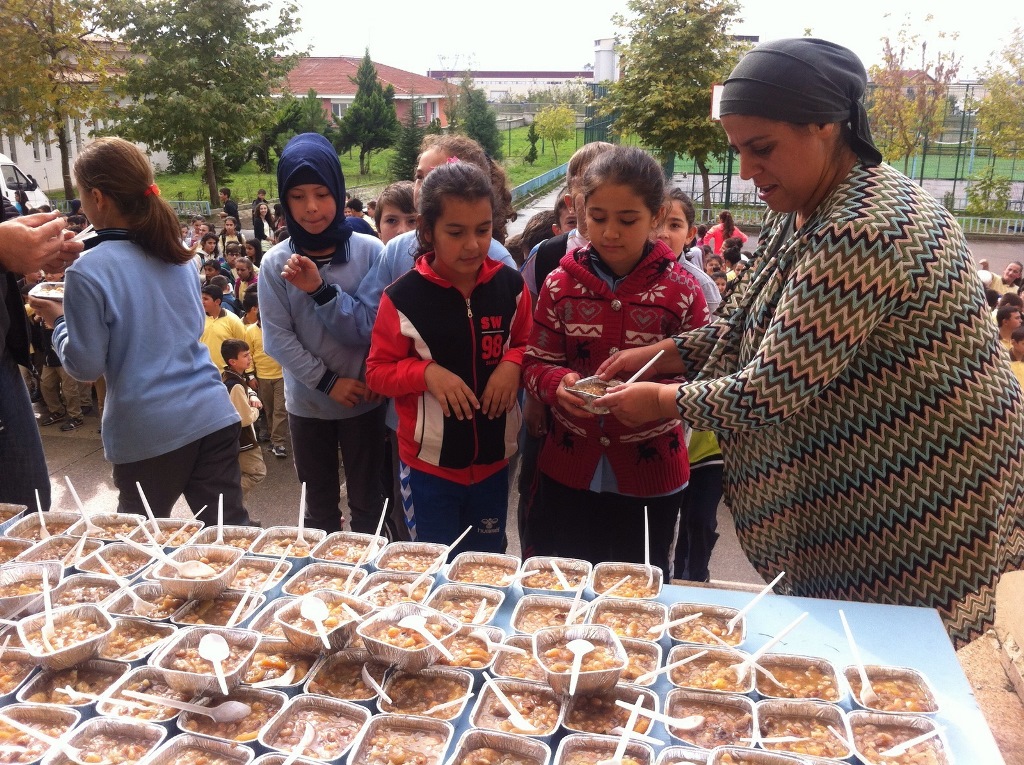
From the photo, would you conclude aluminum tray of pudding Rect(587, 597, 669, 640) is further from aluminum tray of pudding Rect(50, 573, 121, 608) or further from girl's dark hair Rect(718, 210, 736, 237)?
girl's dark hair Rect(718, 210, 736, 237)

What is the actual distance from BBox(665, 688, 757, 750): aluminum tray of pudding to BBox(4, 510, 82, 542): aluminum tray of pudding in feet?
5.30

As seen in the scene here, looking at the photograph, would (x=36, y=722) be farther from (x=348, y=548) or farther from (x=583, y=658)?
(x=583, y=658)

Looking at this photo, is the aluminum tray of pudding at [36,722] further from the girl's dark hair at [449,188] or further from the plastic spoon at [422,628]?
the girl's dark hair at [449,188]

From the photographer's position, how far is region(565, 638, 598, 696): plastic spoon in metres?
1.35

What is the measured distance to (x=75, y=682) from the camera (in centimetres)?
150

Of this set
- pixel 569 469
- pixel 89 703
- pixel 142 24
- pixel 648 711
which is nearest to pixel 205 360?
pixel 569 469

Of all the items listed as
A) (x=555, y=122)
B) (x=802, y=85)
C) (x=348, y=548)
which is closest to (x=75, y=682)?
(x=348, y=548)

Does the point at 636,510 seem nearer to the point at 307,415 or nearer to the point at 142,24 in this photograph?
the point at 307,415

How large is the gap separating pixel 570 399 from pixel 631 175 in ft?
2.27

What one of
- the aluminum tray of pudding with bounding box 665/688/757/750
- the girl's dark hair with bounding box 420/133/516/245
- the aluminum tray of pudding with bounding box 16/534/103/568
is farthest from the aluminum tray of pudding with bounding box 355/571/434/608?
the girl's dark hair with bounding box 420/133/516/245

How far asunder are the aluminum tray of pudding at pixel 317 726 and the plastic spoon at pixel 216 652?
4.6 inches

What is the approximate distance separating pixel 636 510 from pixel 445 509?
0.62 metres

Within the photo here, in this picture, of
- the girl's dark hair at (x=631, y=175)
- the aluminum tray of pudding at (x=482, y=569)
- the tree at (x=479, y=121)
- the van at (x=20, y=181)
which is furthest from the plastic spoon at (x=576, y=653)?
the tree at (x=479, y=121)

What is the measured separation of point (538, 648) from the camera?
1.50 metres
